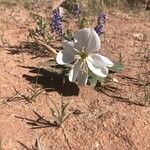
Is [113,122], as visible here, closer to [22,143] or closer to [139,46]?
[22,143]

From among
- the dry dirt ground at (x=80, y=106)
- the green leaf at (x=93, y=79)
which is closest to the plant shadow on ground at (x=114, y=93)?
the dry dirt ground at (x=80, y=106)

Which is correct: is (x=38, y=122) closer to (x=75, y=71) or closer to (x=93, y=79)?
(x=75, y=71)

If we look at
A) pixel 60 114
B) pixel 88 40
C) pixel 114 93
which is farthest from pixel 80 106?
pixel 88 40

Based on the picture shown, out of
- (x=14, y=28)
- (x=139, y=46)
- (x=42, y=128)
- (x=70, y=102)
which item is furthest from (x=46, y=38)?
(x=42, y=128)

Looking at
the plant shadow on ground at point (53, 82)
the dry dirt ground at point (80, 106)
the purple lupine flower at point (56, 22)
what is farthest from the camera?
the purple lupine flower at point (56, 22)

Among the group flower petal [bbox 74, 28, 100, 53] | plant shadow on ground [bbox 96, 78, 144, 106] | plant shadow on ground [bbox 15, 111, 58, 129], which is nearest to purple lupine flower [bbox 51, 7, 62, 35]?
plant shadow on ground [bbox 96, 78, 144, 106]

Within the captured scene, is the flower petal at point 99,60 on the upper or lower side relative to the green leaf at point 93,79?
upper

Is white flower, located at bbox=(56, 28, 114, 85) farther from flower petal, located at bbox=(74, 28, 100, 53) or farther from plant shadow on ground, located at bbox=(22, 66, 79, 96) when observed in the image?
plant shadow on ground, located at bbox=(22, 66, 79, 96)

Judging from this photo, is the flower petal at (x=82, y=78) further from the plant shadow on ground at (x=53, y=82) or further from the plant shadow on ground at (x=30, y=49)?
the plant shadow on ground at (x=30, y=49)
